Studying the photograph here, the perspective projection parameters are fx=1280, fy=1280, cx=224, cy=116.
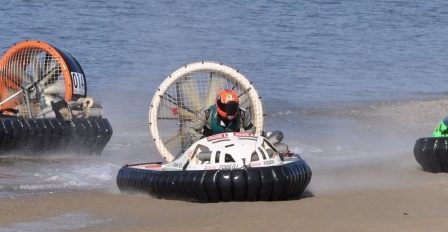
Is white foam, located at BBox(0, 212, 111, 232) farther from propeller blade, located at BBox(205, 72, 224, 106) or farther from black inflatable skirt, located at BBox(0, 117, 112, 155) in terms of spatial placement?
black inflatable skirt, located at BBox(0, 117, 112, 155)

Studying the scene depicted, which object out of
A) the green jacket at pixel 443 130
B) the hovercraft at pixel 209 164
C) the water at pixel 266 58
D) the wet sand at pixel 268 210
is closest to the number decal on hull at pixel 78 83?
the water at pixel 266 58

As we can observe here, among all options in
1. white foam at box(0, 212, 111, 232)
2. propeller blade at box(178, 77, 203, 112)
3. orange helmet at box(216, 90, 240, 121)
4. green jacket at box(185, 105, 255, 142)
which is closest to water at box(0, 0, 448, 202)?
propeller blade at box(178, 77, 203, 112)

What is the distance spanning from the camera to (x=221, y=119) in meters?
10.4

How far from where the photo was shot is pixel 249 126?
10.6 m

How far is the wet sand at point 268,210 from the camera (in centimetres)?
825

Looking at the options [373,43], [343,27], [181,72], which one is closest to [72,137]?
[181,72]

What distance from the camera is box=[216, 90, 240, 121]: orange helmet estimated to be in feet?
33.5

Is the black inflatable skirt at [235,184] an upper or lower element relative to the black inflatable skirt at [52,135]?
upper

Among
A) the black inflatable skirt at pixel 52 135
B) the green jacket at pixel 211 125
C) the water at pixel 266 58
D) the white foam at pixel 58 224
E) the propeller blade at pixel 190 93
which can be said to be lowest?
the water at pixel 266 58

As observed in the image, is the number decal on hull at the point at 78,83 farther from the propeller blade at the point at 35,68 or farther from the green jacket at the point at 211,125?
the green jacket at the point at 211,125

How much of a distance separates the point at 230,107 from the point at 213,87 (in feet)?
3.04

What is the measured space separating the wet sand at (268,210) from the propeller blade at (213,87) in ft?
3.75

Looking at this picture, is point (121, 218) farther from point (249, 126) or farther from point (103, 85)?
point (103, 85)

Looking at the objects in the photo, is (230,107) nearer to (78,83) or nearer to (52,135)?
(52,135)
